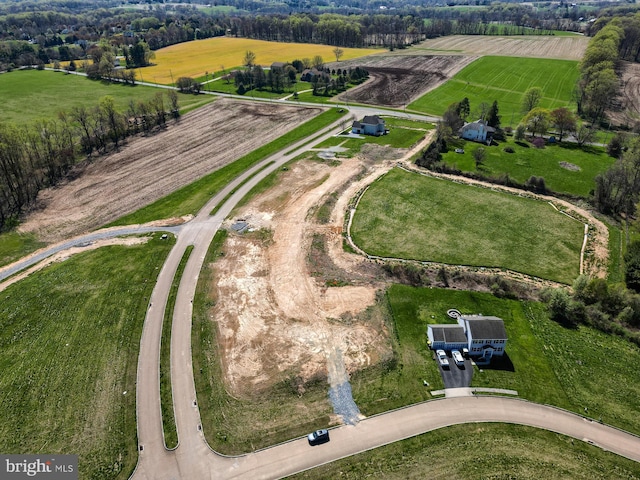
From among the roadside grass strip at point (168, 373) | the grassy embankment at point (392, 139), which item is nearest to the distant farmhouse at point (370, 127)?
the grassy embankment at point (392, 139)

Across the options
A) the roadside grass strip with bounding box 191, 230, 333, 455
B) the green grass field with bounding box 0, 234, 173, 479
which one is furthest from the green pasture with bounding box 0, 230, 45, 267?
the roadside grass strip with bounding box 191, 230, 333, 455

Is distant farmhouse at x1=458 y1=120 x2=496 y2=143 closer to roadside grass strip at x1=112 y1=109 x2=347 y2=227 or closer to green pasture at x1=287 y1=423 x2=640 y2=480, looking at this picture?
roadside grass strip at x1=112 y1=109 x2=347 y2=227

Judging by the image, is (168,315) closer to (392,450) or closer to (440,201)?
(392,450)

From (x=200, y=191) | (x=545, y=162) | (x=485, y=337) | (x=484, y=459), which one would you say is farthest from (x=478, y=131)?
(x=484, y=459)

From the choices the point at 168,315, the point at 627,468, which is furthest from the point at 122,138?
the point at 627,468

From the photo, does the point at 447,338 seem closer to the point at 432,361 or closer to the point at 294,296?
the point at 432,361
